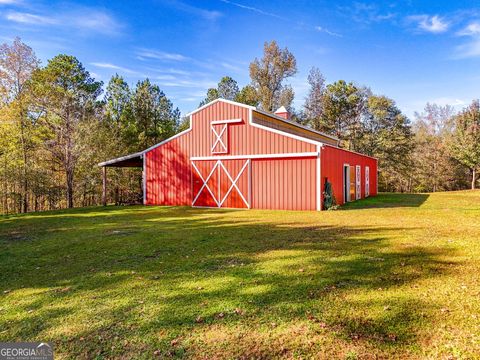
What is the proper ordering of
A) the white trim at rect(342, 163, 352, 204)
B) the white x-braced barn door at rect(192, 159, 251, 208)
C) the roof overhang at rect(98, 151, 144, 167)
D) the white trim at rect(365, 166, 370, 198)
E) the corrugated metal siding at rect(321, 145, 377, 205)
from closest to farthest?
the corrugated metal siding at rect(321, 145, 377, 205)
the white x-braced barn door at rect(192, 159, 251, 208)
the white trim at rect(342, 163, 352, 204)
the roof overhang at rect(98, 151, 144, 167)
the white trim at rect(365, 166, 370, 198)

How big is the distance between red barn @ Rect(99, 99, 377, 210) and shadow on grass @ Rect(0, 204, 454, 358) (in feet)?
18.0

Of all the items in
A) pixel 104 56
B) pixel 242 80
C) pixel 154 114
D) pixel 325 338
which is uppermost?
pixel 242 80

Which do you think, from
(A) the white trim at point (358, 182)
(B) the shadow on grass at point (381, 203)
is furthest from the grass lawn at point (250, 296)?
(A) the white trim at point (358, 182)

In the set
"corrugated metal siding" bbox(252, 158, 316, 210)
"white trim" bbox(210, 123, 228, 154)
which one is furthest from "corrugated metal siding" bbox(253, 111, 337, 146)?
"corrugated metal siding" bbox(252, 158, 316, 210)

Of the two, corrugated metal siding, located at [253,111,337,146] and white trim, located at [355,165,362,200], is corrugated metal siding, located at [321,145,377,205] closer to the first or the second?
white trim, located at [355,165,362,200]

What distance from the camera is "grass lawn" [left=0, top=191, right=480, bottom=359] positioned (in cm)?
263

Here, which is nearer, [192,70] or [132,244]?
[132,244]

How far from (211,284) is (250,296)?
0.68 meters

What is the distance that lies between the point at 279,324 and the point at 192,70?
1086 inches

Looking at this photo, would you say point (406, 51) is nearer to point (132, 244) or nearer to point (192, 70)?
point (192, 70)

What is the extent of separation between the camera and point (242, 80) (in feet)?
108

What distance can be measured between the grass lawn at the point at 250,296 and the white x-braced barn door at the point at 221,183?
704 centimetres

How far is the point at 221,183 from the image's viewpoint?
1476 centimetres

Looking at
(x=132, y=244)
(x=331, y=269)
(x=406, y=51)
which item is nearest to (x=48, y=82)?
(x=132, y=244)
